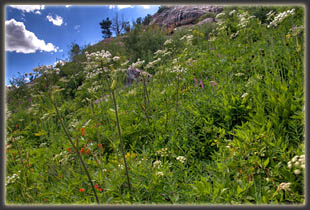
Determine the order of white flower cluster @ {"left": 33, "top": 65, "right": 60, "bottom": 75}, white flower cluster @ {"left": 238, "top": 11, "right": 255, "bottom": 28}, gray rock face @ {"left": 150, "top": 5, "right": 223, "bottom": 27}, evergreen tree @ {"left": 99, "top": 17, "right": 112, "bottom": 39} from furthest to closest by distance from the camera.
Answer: white flower cluster @ {"left": 238, "top": 11, "right": 255, "bottom": 28}
gray rock face @ {"left": 150, "top": 5, "right": 223, "bottom": 27}
evergreen tree @ {"left": 99, "top": 17, "right": 112, "bottom": 39}
white flower cluster @ {"left": 33, "top": 65, "right": 60, "bottom": 75}

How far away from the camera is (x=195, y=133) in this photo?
6.91ft

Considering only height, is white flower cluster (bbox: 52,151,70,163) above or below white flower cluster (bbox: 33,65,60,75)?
below

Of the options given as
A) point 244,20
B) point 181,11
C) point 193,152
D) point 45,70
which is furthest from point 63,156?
point 244,20

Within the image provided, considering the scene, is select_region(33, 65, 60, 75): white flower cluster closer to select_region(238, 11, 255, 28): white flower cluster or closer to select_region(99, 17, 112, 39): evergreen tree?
A: select_region(99, 17, 112, 39): evergreen tree

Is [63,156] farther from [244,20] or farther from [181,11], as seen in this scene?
[244,20]

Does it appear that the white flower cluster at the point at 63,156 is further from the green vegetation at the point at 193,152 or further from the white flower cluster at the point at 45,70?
the white flower cluster at the point at 45,70

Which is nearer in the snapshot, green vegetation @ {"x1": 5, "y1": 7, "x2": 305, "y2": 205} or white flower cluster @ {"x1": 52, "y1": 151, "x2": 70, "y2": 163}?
green vegetation @ {"x1": 5, "y1": 7, "x2": 305, "y2": 205}

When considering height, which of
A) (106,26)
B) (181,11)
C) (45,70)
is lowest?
(45,70)

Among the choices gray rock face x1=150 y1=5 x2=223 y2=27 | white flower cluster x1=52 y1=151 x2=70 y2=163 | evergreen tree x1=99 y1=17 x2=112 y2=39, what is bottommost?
white flower cluster x1=52 y1=151 x2=70 y2=163

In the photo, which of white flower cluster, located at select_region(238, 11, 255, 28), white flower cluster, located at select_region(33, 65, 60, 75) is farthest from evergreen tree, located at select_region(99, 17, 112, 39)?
white flower cluster, located at select_region(238, 11, 255, 28)

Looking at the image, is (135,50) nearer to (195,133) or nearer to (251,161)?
(195,133)

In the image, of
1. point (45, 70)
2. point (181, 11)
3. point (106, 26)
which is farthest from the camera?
point (181, 11)

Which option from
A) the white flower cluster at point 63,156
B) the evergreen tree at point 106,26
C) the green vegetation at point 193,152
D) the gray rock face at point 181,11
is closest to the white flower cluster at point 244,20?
the gray rock face at point 181,11

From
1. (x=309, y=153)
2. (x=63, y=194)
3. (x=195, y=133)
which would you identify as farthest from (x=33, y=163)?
(x=309, y=153)
